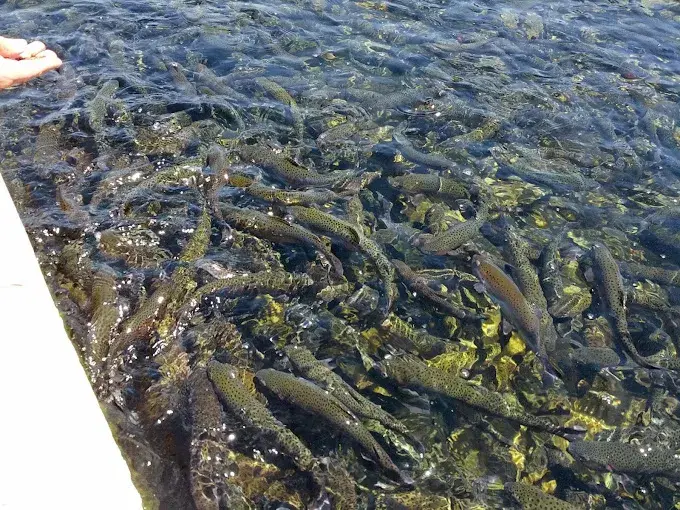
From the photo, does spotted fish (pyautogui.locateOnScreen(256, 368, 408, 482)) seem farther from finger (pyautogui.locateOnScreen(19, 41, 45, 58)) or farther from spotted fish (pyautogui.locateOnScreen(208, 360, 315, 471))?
finger (pyautogui.locateOnScreen(19, 41, 45, 58))

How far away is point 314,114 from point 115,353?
4272mm

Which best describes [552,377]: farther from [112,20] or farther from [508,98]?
[112,20]

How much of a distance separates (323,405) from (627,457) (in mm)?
2199

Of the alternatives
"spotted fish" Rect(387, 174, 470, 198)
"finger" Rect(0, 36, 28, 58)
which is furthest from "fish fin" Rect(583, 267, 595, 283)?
"finger" Rect(0, 36, 28, 58)

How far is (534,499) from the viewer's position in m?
3.62

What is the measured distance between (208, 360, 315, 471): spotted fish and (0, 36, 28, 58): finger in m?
4.56

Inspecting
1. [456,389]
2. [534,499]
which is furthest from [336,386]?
[534,499]

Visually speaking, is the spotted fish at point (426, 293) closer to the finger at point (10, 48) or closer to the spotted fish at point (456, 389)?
the spotted fish at point (456, 389)

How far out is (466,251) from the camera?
5.44 meters

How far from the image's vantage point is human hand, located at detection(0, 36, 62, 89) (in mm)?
5453

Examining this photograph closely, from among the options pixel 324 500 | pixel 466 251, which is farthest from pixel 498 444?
pixel 466 251

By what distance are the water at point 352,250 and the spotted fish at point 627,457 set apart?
3 cm

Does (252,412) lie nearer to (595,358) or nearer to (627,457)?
(627,457)

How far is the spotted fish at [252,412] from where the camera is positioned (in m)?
3.69
